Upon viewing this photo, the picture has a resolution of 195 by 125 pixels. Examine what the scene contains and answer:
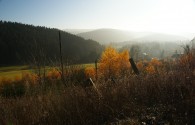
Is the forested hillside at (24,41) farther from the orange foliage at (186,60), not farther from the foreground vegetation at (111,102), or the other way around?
the foreground vegetation at (111,102)

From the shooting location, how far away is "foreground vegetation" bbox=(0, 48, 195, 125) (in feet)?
15.4

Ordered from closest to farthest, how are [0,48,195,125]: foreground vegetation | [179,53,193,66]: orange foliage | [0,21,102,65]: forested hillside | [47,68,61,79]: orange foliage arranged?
[0,48,195,125]: foreground vegetation
[179,53,193,66]: orange foliage
[47,68,61,79]: orange foliage
[0,21,102,65]: forested hillside

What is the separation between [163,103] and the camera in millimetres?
5125

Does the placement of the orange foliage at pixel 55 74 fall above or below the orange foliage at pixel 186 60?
below

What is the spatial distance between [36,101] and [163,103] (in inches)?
108

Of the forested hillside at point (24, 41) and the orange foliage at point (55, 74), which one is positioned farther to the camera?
the forested hillside at point (24, 41)

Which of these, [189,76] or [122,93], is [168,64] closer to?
[189,76]

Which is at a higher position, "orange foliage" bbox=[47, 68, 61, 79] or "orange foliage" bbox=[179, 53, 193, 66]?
"orange foliage" bbox=[179, 53, 193, 66]

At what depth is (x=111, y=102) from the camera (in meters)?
5.12

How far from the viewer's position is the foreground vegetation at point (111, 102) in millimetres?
4695

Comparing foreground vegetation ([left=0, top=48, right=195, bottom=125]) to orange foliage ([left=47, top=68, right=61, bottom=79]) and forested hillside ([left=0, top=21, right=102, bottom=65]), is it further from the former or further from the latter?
forested hillside ([left=0, top=21, right=102, bottom=65])

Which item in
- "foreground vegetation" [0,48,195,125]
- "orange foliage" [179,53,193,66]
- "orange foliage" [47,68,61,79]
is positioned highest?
"orange foliage" [179,53,193,66]

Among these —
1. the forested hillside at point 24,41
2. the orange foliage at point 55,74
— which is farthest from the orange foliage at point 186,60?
the forested hillside at point 24,41

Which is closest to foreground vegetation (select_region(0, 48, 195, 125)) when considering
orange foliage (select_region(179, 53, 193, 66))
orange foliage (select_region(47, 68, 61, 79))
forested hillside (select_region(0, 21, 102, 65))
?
orange foliage (select_region(179, 53, 193, 66))
